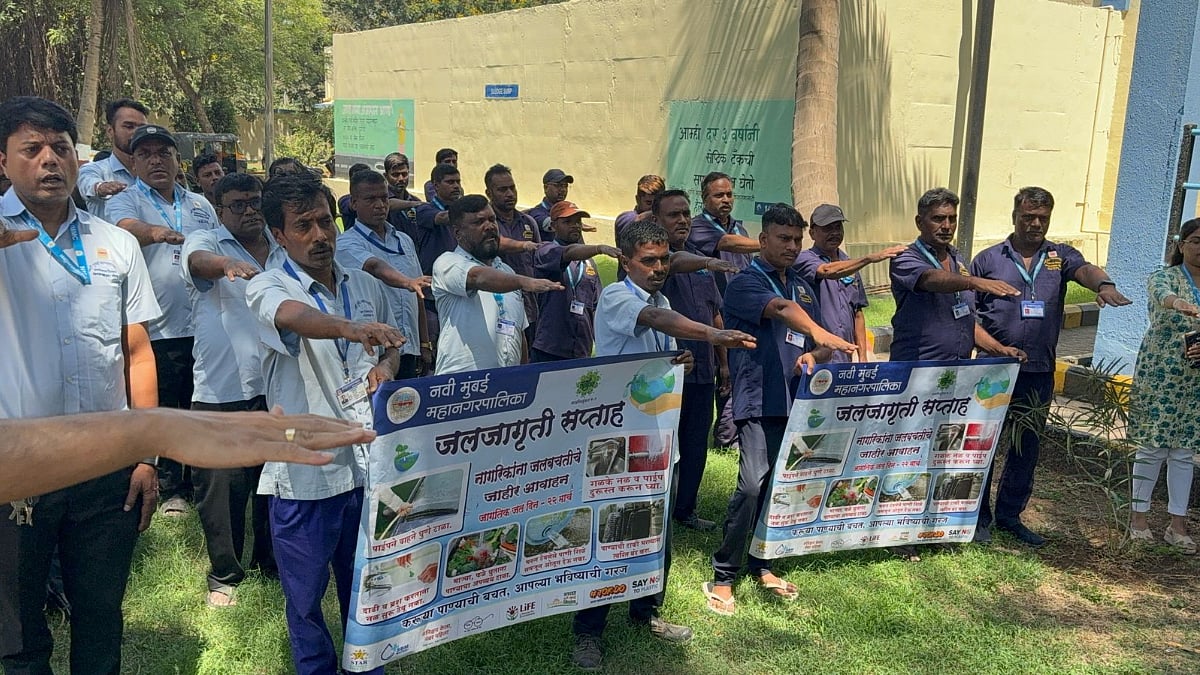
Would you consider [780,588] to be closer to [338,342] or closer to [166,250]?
[338,342]

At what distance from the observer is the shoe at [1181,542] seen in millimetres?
5492

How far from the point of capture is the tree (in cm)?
926

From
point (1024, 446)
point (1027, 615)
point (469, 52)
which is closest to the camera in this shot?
point (1027, 615)

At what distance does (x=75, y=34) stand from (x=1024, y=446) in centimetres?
3117

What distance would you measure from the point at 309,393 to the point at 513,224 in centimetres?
436

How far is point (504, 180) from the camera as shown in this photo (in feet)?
23.8

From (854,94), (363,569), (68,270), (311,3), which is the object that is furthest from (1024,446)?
(311,3)

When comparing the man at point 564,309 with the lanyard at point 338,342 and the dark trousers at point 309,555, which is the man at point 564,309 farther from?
the dark trousers at point 309,555

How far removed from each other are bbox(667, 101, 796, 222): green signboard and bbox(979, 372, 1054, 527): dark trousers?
322 inches

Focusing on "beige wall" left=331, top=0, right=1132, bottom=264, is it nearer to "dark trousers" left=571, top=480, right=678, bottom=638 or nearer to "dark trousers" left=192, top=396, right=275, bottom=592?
"dark trousers" left=571, top=480, right=678, bottom=638

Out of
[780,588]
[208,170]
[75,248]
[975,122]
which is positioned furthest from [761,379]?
[975,122]

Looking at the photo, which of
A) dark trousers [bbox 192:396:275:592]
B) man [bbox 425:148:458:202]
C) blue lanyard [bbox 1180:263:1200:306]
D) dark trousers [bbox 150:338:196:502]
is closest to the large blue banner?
dark trousers [bbox 192:396:275:592]

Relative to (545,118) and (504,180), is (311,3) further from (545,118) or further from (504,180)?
(504,180)

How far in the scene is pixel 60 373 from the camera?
3.09 m
